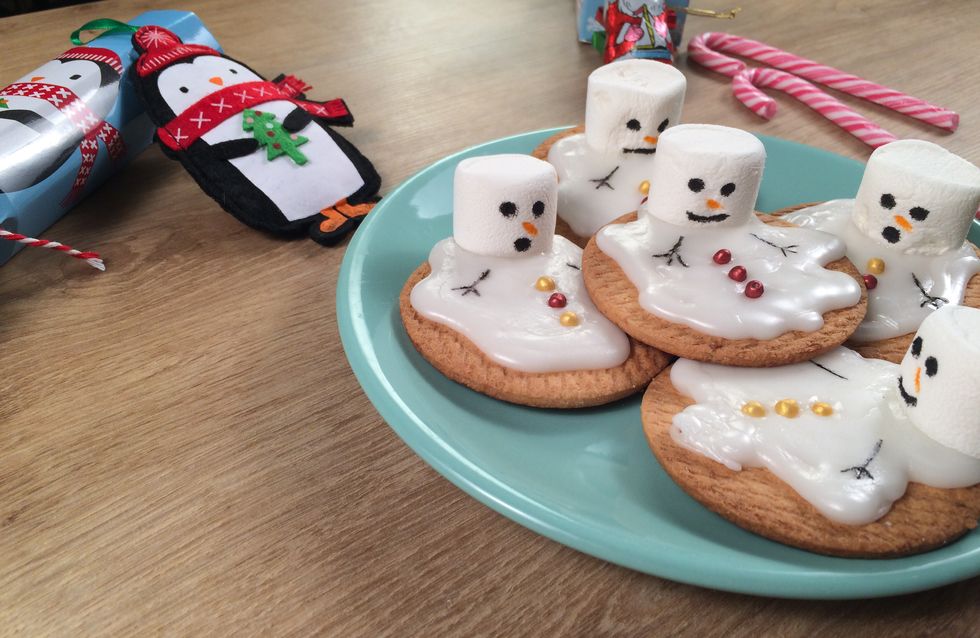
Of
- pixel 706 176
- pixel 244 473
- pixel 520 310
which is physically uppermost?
pixel 706 176

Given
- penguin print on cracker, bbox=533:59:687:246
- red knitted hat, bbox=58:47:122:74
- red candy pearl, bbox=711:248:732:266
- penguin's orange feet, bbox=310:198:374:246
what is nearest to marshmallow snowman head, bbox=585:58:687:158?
penguin print on cracker, bbox=533:59:687:246

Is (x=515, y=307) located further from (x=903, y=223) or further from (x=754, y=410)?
(x=903, y=223)

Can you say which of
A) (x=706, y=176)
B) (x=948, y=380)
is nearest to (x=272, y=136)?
(x=706, y=176)

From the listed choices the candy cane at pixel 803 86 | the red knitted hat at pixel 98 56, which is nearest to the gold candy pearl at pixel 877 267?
the candy cane at pixel 803 86

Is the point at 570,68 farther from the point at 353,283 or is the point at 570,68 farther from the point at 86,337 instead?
the point at 86,337

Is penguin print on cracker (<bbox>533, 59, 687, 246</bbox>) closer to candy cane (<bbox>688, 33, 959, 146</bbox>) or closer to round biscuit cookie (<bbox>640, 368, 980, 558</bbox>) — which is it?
round biscuit cookie (<bbox>640, 368, 980, 558</bbox>)

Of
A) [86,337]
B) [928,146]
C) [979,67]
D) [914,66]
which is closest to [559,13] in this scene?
[914,66]

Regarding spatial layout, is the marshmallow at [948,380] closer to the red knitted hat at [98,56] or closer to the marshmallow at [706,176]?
the marshmallow at [706,176]
